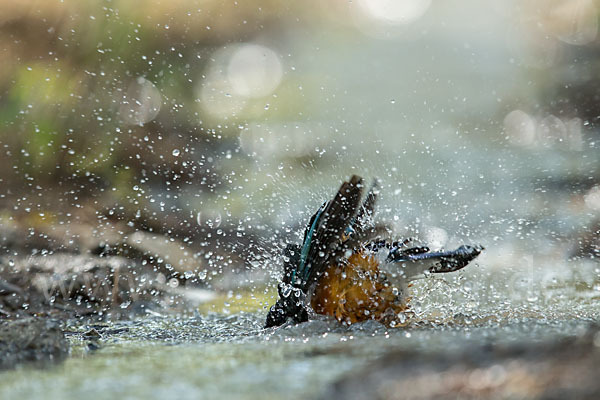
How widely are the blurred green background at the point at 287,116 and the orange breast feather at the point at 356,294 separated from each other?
91.8 inches

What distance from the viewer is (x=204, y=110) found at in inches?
299

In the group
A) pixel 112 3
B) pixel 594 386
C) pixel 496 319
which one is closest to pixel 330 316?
pixel 496 319

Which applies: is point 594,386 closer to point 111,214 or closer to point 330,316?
point 330,316

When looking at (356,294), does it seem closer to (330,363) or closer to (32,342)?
(330,363)

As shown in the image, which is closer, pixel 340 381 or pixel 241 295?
pixel 340 381

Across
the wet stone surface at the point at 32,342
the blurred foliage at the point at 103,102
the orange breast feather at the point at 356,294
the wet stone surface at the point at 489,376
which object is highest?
the blurred foliage at the point at 103,102

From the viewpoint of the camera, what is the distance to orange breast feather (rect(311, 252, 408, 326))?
275 centimetres

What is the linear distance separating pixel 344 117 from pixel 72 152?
3437 mm

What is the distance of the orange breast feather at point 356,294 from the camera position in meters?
2.75

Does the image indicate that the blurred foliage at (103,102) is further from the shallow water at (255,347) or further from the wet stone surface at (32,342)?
the wet stone surface at (32,342)

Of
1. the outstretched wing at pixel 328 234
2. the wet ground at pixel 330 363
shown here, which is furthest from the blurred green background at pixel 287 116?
the wet ground at pixel 330 363

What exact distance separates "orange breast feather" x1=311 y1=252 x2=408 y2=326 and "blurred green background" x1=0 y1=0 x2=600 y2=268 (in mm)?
2332

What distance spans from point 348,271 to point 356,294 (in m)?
0.10

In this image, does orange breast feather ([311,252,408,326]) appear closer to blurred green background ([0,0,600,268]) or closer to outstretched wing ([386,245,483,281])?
outstretched wing ([386,245,483,281])
